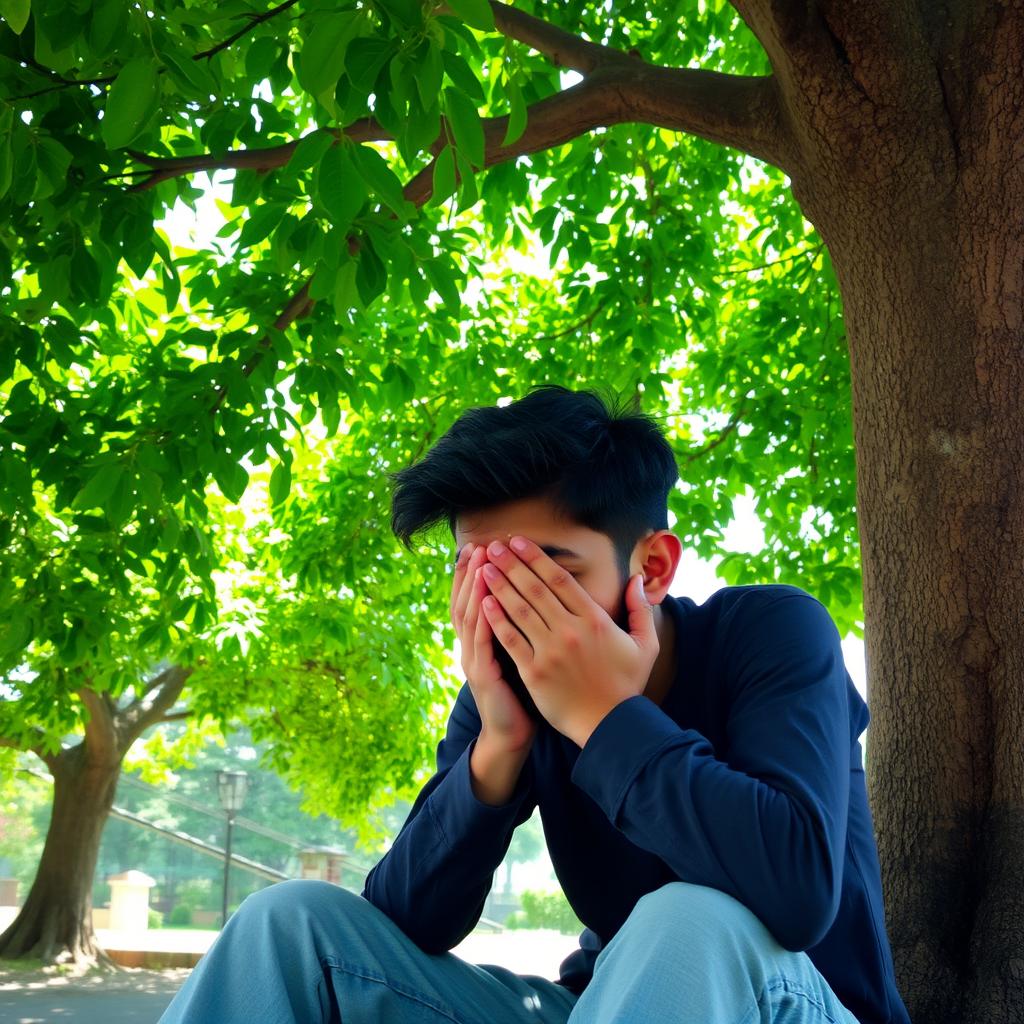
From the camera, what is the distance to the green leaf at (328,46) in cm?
199

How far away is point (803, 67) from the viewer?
3137 mm

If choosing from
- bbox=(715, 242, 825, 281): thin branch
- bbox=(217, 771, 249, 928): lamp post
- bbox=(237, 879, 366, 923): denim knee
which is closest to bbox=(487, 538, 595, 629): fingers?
bbox=(237, 879, 366, 923): denim knee

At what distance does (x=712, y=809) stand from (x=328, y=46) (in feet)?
4.32

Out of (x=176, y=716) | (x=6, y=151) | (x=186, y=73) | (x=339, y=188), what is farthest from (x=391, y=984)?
(x=176, y=716)

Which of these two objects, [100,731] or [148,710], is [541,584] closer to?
[100,731]

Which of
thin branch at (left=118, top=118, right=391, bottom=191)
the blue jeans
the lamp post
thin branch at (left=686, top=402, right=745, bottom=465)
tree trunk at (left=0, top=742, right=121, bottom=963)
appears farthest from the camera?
the lamp post

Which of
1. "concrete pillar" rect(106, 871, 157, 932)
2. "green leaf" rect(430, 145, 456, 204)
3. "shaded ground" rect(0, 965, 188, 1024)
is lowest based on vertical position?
"concrete pillar" rect(106, 871, 157, 932)

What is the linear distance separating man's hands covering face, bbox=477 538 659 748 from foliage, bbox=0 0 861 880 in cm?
63

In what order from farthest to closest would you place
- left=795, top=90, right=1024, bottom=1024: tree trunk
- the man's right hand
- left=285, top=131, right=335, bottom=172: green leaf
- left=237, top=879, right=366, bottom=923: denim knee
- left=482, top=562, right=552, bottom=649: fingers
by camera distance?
left=795, top=90, right=1024, bottom=1024: tree trunk
left=285, top=131, right=335, bottom=172: green leaf
the man's right hand
left=482, top=562, right=552, bottom=649: fingers
left=237, top=879, right=366, bottom=923: denim knee

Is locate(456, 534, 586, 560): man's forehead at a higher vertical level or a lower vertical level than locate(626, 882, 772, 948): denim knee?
higher

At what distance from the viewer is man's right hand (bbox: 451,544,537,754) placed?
83.7 inches

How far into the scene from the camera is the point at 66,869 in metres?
16.8

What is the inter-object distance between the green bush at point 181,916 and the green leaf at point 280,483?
3251cm

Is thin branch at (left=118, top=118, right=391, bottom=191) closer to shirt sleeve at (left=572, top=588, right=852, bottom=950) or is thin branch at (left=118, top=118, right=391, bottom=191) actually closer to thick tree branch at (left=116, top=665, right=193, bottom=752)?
shirt sleeve at (left=572, top=588, right=852, bottom=950)
